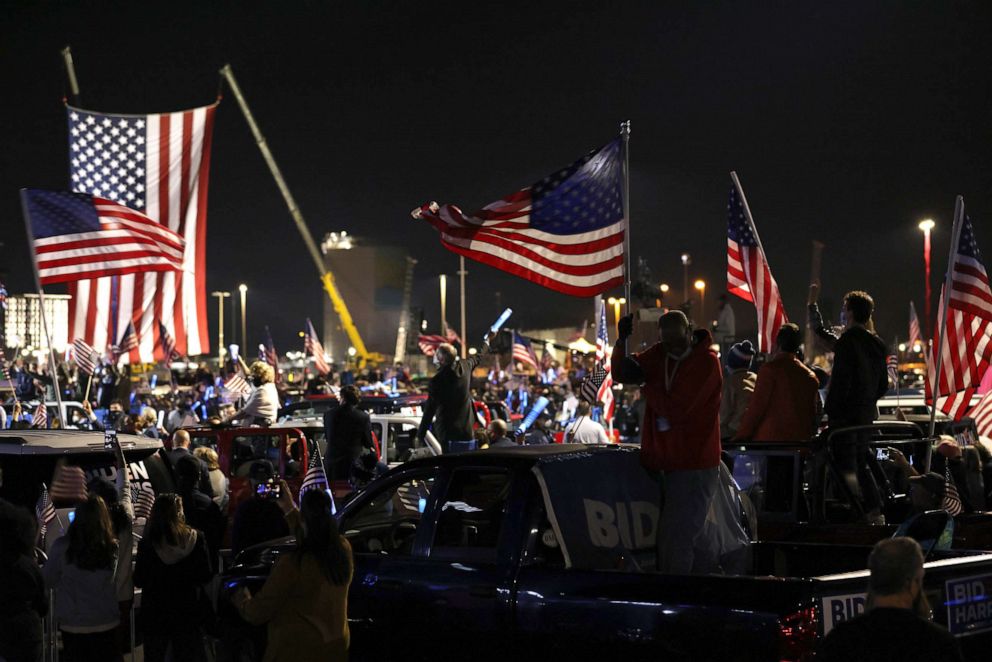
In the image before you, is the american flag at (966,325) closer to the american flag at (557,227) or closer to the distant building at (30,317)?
the american flag at (557,227)

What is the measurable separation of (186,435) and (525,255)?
4068mm

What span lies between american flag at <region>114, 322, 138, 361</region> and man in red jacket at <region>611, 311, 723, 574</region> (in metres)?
12.7

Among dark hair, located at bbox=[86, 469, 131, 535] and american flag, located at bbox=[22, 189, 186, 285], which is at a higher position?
american flag, located at bbox=[22, 189, 186, 285]

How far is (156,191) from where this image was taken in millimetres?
16641

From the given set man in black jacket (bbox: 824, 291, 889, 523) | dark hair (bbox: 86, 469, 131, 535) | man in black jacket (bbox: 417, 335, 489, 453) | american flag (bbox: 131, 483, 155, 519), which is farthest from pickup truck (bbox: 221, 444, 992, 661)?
man in black jacket (bbox: 417, 335, 489, 453)

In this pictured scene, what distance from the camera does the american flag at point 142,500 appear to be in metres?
9.16

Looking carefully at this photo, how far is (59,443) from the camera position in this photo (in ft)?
29.4

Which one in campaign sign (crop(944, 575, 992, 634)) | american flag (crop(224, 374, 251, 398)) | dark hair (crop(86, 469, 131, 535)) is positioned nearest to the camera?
campaign sign (crop(944, 575, 992, 634))

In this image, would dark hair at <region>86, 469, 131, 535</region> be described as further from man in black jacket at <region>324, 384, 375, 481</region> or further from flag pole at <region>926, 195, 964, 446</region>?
flag pole at <region>926, 195, 964, 446</region>

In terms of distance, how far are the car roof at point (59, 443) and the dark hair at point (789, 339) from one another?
15.8 ft

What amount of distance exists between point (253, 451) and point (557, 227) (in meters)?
5.05

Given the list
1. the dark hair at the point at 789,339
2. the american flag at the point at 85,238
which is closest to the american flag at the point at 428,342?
the american flag at the point at 85,238

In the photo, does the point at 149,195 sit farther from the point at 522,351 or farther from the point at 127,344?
the point at 522,351

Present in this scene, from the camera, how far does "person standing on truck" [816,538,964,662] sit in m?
3.60
